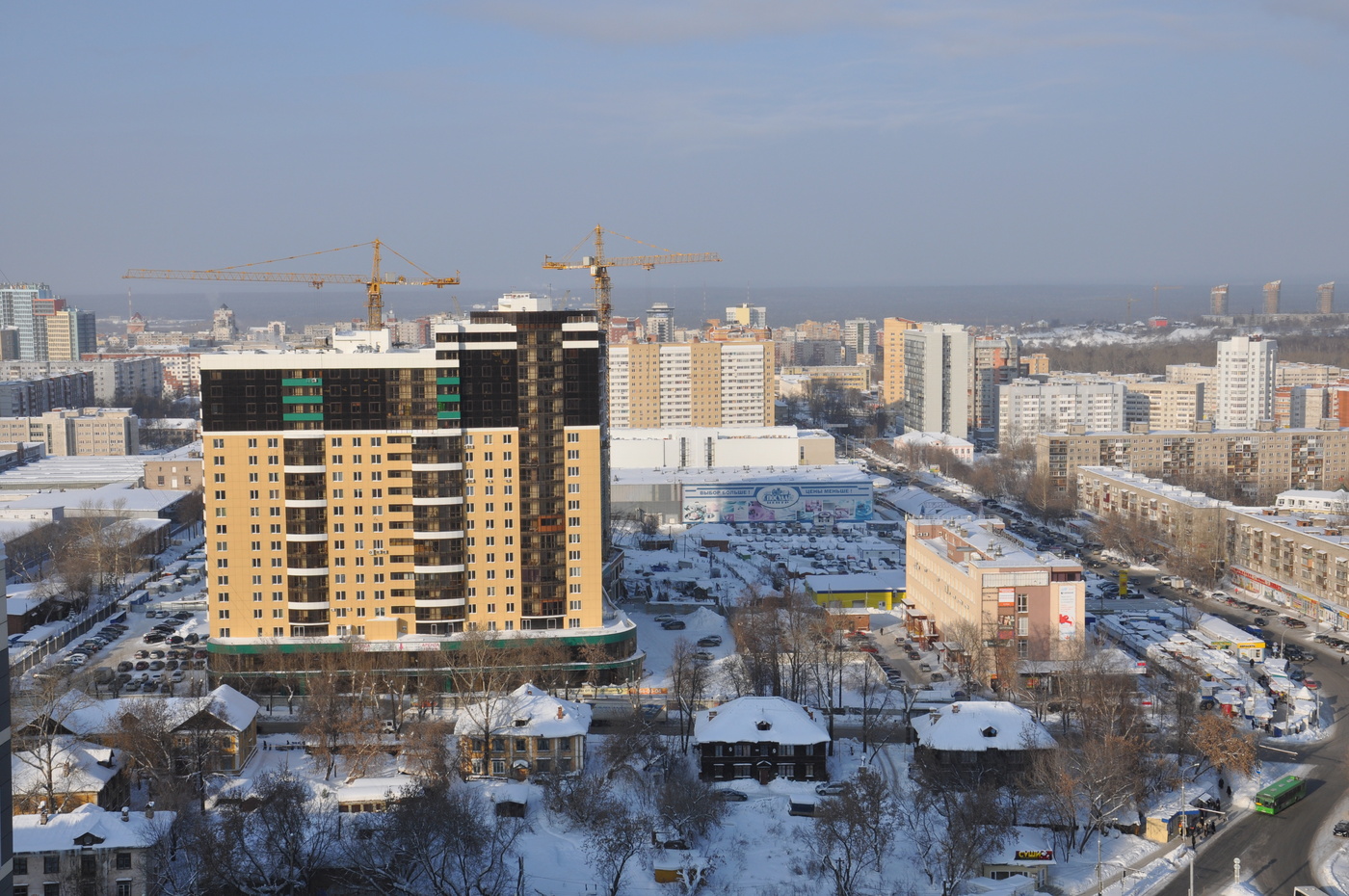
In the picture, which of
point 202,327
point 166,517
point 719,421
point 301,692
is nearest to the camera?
point 301,692

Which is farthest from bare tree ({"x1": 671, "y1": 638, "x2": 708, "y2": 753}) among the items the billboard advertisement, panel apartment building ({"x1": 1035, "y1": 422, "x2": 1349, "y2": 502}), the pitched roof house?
panel apartment building ({"x1": 1035, "y1": 422, "x2": 1349, "y2": 502})

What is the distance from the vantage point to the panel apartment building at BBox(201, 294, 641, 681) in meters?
21.2

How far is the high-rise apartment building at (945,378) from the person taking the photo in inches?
2140

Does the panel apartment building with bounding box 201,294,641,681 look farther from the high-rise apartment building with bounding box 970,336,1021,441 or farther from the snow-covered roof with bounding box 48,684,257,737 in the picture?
the high-rise apartment building with bounding box 970,336,1021,441

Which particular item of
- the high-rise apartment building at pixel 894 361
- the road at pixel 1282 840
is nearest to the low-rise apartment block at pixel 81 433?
the high-rise apartment building at pixel 894 361

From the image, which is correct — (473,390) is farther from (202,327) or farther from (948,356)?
(202,327)

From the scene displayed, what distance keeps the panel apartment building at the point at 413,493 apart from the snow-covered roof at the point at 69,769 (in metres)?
4.13

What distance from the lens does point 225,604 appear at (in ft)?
69.7

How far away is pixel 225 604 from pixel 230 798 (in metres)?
5.57

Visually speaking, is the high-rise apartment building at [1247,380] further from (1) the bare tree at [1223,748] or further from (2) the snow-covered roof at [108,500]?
(2) the snow-covered roof at [108,500]

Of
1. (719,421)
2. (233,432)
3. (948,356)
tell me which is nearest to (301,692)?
(233,432)

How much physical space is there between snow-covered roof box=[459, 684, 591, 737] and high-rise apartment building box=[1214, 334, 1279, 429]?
41031mm

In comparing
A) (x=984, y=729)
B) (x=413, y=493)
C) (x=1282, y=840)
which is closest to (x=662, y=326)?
(x=413, y=493)

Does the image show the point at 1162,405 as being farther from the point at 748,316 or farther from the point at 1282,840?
the point at 748,316
